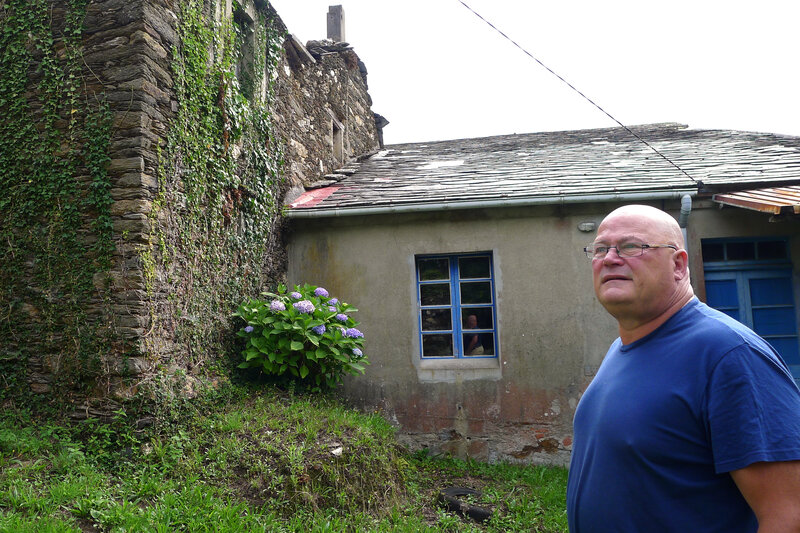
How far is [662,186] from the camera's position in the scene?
6.59m

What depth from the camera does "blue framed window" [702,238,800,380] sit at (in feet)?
21.8

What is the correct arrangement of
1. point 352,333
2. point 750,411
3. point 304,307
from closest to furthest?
point 750,411
point 304,307
point 352,333

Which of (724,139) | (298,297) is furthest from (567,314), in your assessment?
(724,139)

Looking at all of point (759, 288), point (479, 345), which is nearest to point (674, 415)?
point (479, 345)

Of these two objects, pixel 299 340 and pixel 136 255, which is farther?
pixel 299 340

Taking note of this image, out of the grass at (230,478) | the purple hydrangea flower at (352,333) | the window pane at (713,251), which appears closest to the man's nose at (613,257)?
the grass at (230,478)

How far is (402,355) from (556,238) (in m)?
2.42

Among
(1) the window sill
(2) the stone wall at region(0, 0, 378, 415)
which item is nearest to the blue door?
(1) the window sill

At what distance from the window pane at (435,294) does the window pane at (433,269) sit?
0.11m

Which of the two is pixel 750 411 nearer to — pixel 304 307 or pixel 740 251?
pixel 304 307

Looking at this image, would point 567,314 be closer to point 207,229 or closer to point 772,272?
point 772,272

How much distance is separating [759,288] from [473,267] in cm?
345

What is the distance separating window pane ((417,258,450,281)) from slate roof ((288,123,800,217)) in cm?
80

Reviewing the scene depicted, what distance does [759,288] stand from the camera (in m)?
6.70
